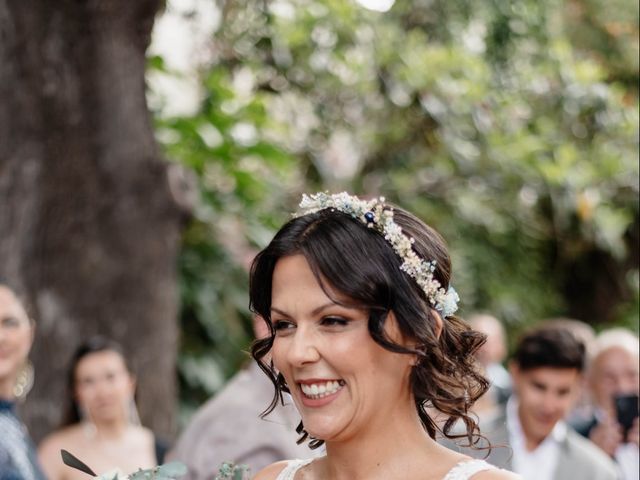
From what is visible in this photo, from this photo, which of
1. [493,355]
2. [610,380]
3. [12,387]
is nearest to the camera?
[12,387]

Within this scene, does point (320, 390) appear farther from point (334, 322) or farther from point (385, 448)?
point (385, 448)

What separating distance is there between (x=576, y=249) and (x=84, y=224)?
7995 mm

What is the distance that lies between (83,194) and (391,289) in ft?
13.4

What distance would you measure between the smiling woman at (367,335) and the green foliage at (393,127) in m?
4.64

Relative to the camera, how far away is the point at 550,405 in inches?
200

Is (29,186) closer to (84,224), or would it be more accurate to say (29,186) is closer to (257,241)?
(84,224)

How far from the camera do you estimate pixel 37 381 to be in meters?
6.32

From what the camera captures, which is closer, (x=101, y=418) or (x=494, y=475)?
(x=494, y=475)

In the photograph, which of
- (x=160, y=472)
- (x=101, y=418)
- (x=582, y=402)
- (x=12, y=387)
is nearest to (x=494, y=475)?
(x=160, y=472)

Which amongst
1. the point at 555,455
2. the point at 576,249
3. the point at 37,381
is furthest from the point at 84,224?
the point at 576,249

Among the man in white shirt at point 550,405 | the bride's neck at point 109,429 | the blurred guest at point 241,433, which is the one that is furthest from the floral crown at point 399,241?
the bride's neck at point 109,429

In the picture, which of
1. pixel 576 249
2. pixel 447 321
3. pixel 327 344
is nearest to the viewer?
pixel 327 344

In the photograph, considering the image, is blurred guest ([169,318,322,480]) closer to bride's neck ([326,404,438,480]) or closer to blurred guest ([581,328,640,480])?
blurred guest ([581,328,640,480])

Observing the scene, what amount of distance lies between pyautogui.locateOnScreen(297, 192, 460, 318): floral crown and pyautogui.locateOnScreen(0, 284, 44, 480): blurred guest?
208cm
